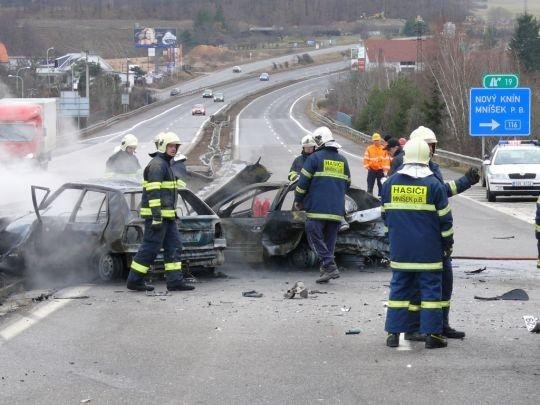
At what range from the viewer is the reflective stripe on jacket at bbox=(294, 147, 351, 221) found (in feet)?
39.3

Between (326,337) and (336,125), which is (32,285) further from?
(336,125)

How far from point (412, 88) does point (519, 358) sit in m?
62.5

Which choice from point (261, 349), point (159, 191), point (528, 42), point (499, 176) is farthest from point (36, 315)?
point (528, 42)

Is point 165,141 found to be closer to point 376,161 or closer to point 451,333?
point 451,333

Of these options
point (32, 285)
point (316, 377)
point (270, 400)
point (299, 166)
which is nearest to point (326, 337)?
point (316, 377)

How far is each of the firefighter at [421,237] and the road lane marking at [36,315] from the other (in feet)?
10.3

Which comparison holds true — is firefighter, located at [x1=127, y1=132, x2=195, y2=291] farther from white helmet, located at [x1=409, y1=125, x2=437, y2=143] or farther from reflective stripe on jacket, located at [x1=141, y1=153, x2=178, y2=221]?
white helmet, located at [x1=409, y1=125, x2=437, y2=143]

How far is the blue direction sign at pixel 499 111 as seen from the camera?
110 ft

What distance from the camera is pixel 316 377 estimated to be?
281 inches

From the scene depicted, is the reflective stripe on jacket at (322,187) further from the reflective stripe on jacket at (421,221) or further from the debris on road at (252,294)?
the reflective stripe on jacket at (421,221)

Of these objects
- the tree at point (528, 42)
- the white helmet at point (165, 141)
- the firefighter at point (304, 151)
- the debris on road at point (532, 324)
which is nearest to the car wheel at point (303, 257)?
the firefighter at point (304, 151)

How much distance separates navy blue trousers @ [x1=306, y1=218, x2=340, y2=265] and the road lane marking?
257cm

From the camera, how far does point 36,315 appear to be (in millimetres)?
Answer: 9828

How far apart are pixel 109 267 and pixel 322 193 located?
255 centimetres
